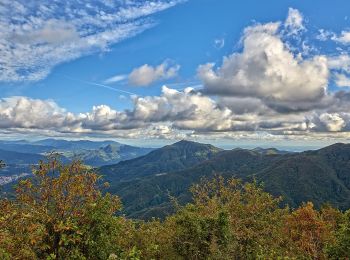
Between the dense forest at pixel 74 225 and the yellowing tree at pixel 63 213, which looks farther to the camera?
the yellowing tree at pixel 63 213

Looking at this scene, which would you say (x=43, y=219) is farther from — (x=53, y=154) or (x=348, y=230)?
(x=348, y=230)

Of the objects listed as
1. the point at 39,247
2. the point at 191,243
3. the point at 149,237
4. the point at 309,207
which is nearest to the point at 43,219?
the point at 39,247

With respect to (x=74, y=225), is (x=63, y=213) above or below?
above

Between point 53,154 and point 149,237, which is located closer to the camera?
point 53,154

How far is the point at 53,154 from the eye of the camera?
106 ft

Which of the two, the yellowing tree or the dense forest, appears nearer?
the dense forest

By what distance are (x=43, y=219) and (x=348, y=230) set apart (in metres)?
31.0

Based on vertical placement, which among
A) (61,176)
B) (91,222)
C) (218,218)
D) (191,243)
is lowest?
(191,243)

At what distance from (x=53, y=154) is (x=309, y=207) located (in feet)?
282

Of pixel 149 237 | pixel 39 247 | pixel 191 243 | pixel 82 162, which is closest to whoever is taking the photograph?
pixel 39 247

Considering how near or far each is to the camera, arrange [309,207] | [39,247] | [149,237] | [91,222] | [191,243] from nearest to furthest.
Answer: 1. [39,247]
2. [91,222]
3. [191,243]
4. [149,237]
5. [309,207]

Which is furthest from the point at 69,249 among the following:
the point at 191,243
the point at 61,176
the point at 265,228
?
the point at 265,228

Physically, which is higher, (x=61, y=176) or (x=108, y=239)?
(x=61, y=176)

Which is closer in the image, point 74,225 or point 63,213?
point 74,225
